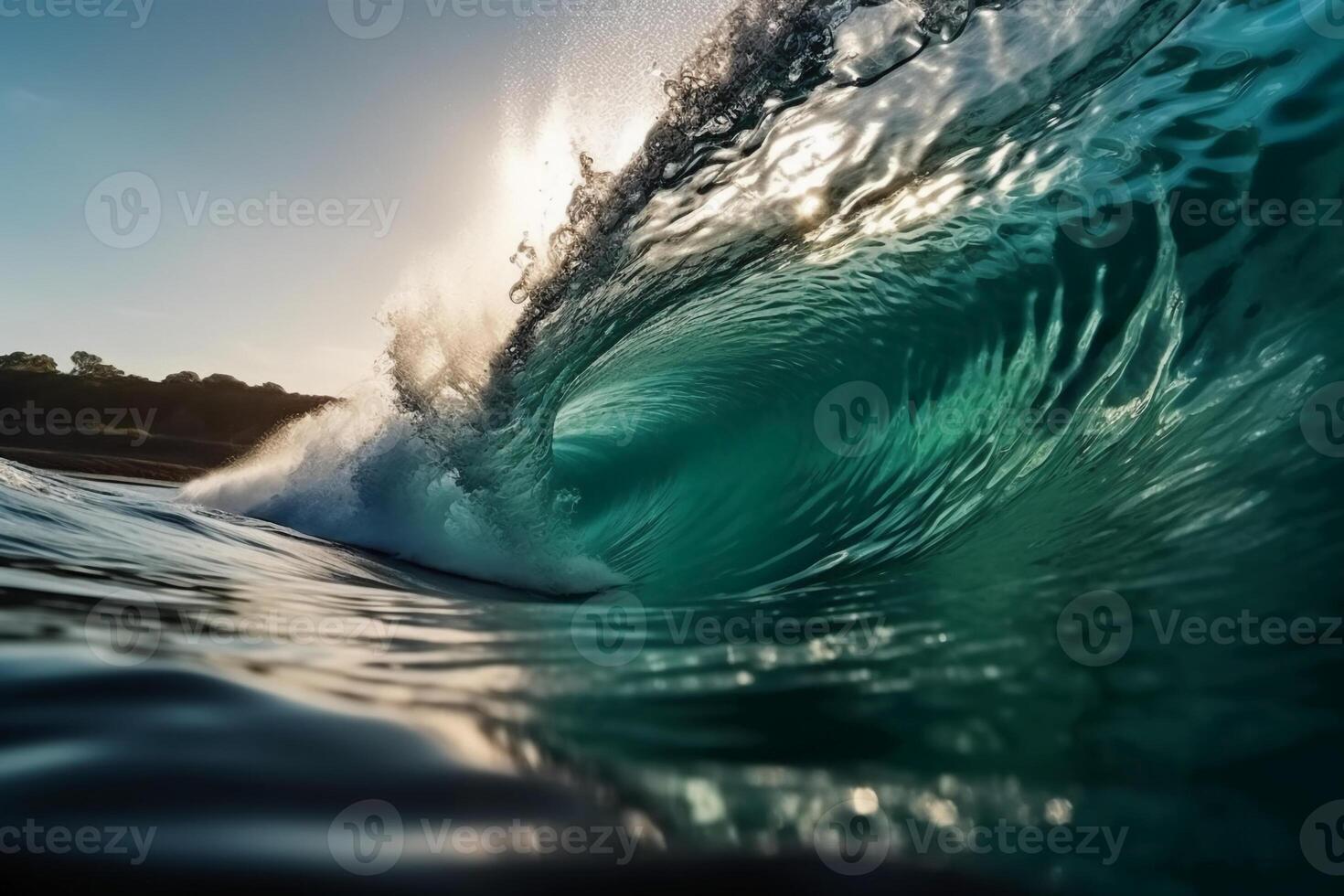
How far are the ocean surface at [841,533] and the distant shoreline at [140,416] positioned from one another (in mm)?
22226

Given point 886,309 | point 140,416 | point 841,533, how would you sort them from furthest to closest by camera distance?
1. point 140,416
2. point 886,309
3. point 841,533

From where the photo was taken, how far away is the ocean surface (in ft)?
2.63

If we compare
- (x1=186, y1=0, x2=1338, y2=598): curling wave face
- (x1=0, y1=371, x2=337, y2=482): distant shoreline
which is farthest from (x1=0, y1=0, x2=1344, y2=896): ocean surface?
(x1=0, y1=371, x2=337, y2=482): distant shoreline

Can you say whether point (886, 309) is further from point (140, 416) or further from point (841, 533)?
point (140, 416)

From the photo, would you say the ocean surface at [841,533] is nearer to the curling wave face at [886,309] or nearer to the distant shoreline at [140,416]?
the curling wave face at [886,309]

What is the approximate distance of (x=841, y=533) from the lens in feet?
12.2

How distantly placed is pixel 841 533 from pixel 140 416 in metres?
34.0

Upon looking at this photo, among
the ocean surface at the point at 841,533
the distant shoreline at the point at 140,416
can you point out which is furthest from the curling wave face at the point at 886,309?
the distant shoreline at the point at 140,416

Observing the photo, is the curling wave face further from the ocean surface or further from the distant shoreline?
the distant shoreline

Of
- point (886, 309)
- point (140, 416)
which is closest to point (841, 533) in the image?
point (886, 309)

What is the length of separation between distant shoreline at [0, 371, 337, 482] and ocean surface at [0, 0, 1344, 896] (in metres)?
22.2

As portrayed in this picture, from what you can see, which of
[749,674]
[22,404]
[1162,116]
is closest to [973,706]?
[749,674]

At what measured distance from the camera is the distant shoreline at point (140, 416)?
25.8 metres

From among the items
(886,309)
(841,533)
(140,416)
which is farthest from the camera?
(140,416)
